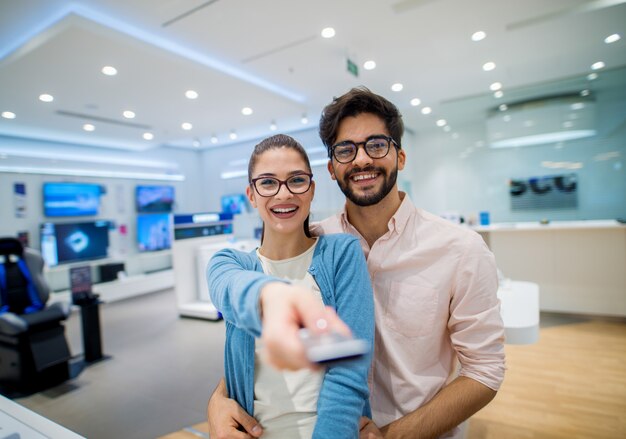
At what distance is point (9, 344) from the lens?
3.04 m

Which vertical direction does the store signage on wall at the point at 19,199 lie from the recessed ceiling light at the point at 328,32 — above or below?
below

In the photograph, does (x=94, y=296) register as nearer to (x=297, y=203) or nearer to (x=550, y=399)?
(x=297, y=203)

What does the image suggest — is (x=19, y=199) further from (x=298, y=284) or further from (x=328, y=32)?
(x=298, y=284)

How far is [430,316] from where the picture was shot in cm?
104

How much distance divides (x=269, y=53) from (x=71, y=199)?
563 cm

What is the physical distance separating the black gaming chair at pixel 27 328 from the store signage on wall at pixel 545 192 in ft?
23.0

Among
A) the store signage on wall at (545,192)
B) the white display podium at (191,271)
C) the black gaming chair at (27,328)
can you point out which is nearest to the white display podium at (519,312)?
the black gaming chair at (27,328)

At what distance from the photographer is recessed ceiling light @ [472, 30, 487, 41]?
11.9 ft

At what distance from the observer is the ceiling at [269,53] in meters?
3.09

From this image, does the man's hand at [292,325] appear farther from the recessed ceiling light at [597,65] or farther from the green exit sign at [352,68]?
the recessed ceiling light at [597,65]

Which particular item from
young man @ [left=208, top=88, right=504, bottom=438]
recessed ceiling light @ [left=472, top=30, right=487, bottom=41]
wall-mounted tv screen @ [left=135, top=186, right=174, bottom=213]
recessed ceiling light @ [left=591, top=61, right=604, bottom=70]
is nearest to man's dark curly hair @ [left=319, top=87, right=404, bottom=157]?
young man @ [left=208, top=88, right=504, bottom=438]

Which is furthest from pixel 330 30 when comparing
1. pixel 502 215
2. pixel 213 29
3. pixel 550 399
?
pixel 502 215

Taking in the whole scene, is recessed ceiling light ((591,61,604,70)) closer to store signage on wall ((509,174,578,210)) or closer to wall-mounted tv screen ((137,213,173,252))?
store signage on wall ((509,174,578,210))

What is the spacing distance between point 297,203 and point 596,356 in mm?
4062
